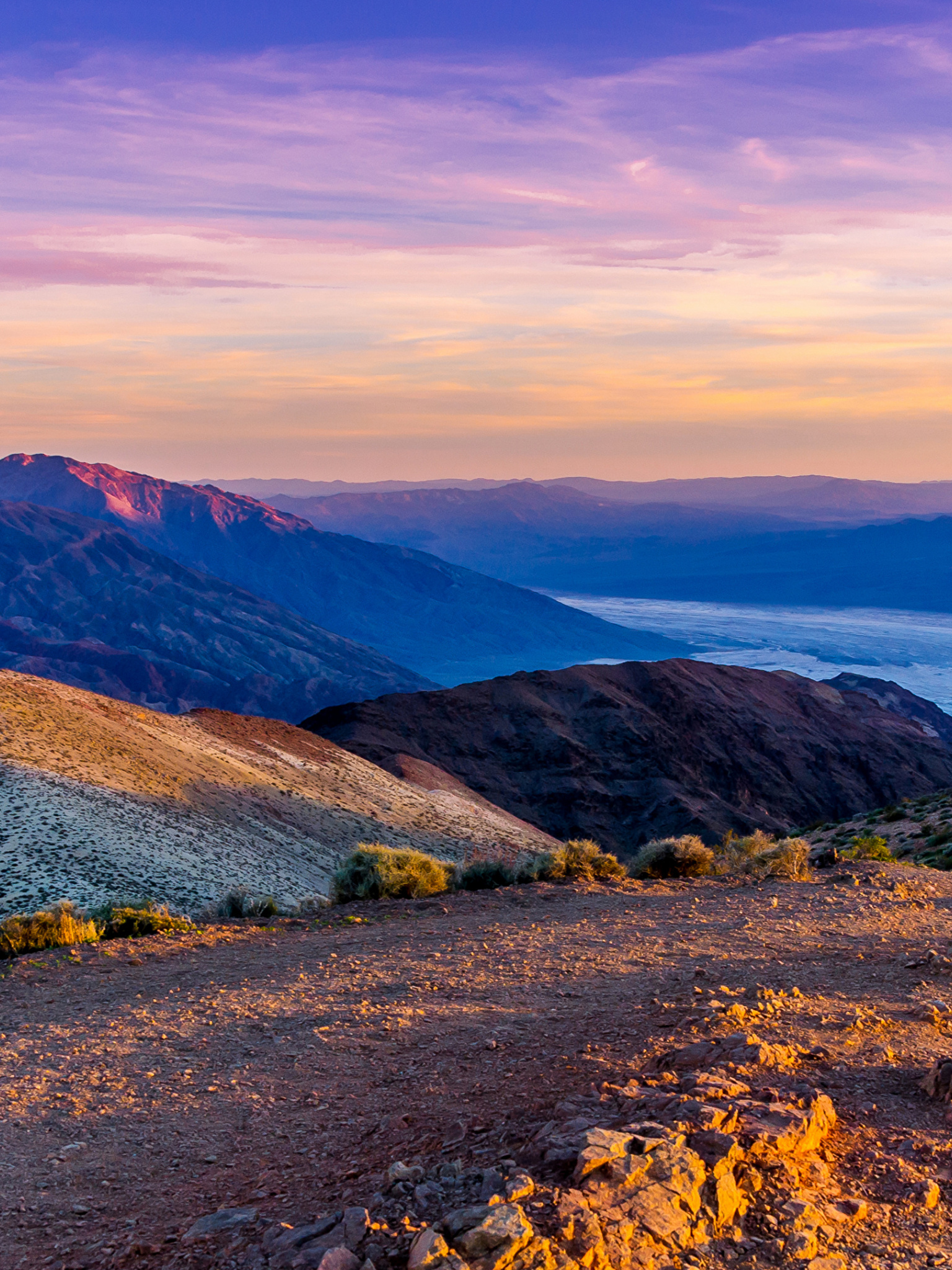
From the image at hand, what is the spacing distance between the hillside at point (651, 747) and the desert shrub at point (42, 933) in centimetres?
3545

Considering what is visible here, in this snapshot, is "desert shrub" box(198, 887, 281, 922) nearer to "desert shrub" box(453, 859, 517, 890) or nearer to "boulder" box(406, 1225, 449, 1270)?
"desert shrub" box(453, 859, 517, 890)

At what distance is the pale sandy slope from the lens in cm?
2006

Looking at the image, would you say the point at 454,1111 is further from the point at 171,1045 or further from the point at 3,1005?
the point at 3,1005

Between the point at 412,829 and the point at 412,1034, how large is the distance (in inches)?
1134

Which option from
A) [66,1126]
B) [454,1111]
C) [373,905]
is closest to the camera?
[454,1111]

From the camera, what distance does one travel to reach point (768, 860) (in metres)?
15.9

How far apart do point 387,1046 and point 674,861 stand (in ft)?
34.5

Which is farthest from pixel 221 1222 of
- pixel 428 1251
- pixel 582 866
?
pixel 582 866

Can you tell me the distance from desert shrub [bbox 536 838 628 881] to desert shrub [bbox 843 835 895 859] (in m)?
4.31

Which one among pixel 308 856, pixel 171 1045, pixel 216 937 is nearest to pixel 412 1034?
pixel 171 1045

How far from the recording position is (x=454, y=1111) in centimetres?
582

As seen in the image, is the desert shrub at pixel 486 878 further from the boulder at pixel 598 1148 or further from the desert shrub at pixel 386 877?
the boulder at pixel 598 1148

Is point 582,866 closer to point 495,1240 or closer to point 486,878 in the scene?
point 486,878

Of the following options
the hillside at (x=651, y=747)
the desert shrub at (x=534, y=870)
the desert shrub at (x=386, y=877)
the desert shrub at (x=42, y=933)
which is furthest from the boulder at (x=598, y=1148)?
the hillside at (x=651, y=747)
